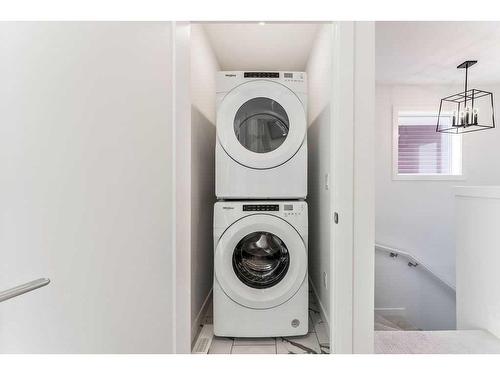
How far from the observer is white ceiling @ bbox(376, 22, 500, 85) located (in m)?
2.38

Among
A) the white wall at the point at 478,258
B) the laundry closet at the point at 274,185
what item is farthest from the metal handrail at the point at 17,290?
the white wall at the point at 478,258

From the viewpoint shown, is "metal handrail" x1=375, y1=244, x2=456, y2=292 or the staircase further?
"metal handrail" x1=375, y1=244, x2=456, y2=292

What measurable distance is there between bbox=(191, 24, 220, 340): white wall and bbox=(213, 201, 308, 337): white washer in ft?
0.53

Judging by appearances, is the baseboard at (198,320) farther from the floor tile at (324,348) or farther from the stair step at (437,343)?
the stair step at (437,343)

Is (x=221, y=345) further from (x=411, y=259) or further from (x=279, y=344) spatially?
(x=411, y=259)

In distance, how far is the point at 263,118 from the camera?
2.00 meters

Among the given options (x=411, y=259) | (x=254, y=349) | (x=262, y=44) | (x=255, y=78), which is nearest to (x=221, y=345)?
(x=254, y=349)

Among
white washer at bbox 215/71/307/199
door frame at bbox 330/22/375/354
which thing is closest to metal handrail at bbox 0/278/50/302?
door frame at bbox 330/22/375/354

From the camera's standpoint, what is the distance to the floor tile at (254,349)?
5.70 feet

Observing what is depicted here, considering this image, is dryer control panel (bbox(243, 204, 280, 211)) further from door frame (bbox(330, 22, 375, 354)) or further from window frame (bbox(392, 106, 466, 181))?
window frame (bbox(392, 106, 466, 181))

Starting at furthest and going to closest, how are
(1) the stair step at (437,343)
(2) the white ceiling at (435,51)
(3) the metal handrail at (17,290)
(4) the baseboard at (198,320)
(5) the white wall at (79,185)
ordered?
(2) the white ceiling at (435,51) < (4) the baseboard at (198,320) < (1) the stair step at (437,343) < (5) the white wall at (79,185) < (3) the metal handrail at (17,290)
